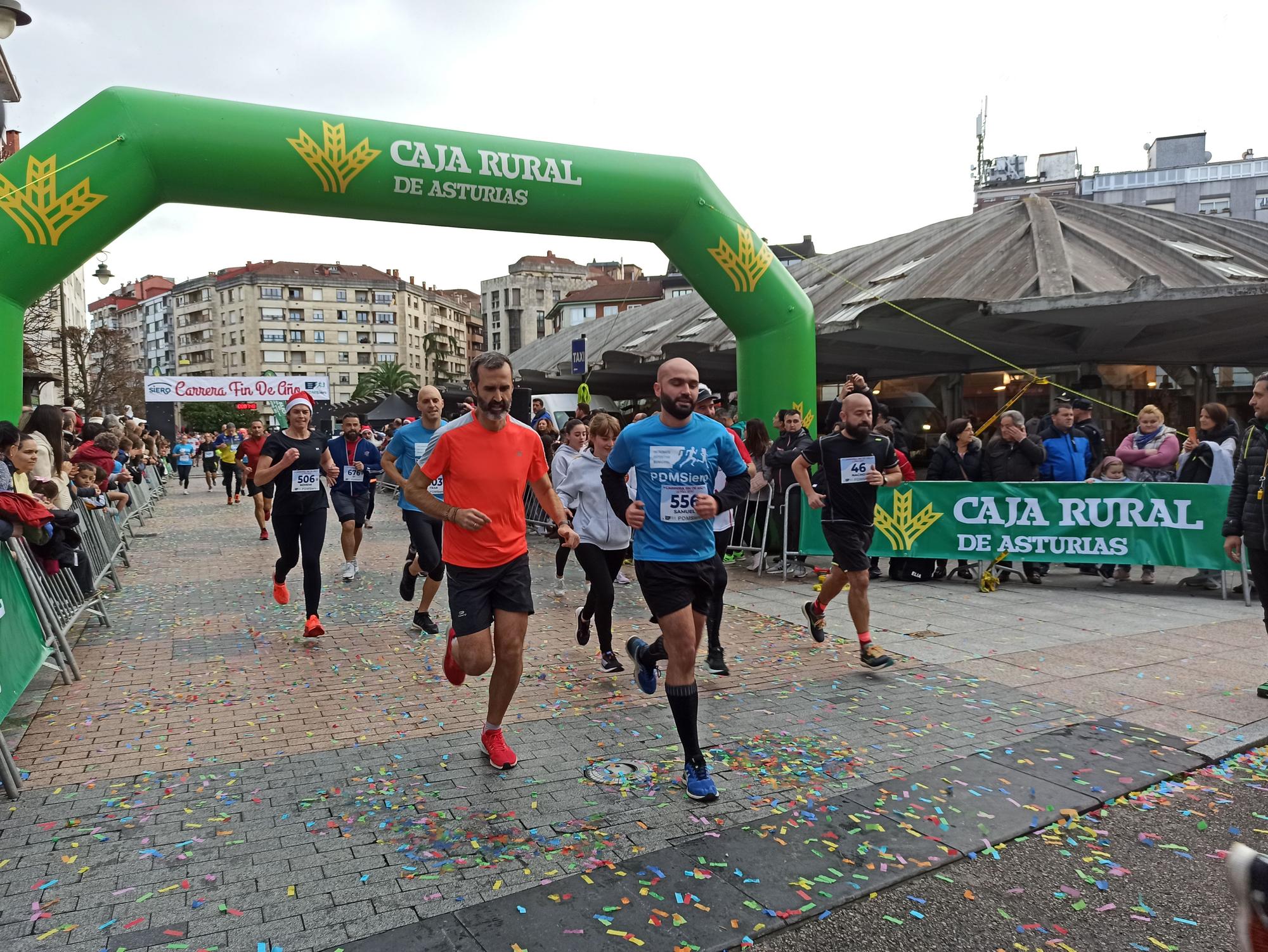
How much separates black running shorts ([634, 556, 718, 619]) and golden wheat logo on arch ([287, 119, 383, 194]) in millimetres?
6618

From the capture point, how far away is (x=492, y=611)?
4516mm

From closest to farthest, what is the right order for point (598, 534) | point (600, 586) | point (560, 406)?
1. point (600, 586)
2. point (598, 534)
3. point (560, 406)

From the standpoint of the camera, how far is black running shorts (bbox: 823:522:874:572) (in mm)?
6192

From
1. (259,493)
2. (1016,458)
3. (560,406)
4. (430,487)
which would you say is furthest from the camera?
(560,406)

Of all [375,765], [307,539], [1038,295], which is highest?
[1038,295]

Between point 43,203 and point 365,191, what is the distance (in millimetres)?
2851

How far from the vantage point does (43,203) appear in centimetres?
785

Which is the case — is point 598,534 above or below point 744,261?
below

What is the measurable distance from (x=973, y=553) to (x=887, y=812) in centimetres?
632

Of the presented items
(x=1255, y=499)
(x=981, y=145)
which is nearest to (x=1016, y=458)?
(x=1255, y=499)

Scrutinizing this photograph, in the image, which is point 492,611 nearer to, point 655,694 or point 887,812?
point 655,694

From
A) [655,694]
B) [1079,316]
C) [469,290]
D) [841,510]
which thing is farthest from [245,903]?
[469,290]

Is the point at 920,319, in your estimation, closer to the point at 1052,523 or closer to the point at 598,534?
the point at 1052,523

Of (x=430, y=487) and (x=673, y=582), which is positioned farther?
(x=430, y=487)
